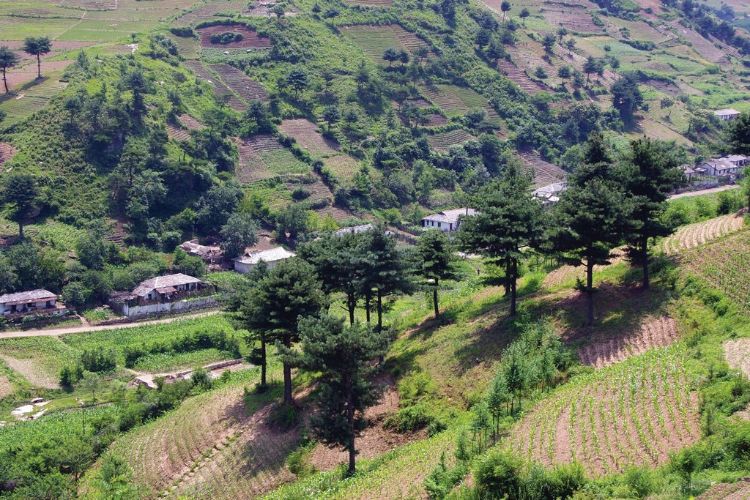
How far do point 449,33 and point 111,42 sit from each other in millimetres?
44946

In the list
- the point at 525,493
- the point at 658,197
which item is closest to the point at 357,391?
→ the point at 525,493

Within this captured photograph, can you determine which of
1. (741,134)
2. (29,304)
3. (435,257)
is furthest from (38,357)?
(741,134)

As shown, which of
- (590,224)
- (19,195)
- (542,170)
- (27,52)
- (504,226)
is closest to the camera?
(590,224)

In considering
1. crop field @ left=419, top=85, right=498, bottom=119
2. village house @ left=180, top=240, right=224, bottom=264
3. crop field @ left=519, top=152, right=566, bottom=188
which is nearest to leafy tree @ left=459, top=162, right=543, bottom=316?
village house @ left=180, top=240, right=224, bottom=264

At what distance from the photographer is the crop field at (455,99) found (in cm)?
9219

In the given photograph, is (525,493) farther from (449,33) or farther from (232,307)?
(449,33)

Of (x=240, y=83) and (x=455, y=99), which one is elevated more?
(x=240, y=83)

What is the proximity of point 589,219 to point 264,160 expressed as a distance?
50454 millimetres

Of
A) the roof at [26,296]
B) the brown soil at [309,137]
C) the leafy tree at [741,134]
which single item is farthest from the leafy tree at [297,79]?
the leafy tree at [741,134]

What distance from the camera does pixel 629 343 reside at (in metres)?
29.4

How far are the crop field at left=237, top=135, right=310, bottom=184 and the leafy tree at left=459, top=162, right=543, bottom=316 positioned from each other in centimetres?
4256

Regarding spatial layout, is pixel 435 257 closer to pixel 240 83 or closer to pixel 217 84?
pixel 217 84

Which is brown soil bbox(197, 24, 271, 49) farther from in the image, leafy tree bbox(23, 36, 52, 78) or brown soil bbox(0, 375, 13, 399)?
brown soil bbox(0, 375, 13, 399)

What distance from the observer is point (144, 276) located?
57.1m
